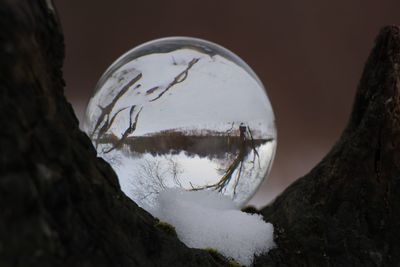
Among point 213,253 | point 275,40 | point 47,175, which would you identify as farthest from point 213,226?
point 275,40

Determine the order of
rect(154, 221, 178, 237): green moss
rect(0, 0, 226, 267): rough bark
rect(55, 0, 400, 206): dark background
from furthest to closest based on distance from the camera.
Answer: rect(55, 0, 400, 206): dark background < rect(154, 221, 178, 237): green moss < rect(0, 0, 226, 267): rough bark

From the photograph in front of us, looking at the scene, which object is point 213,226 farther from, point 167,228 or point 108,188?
point 108,188

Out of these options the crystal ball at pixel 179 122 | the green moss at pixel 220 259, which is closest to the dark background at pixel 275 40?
the crystal ball at pixel 179 122

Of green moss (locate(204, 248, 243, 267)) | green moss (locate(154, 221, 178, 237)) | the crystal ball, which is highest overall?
the crystal ball

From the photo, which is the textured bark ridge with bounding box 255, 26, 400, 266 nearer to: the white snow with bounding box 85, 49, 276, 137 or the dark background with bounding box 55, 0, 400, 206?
the white snow with bounding box 85, 49, 276, 137

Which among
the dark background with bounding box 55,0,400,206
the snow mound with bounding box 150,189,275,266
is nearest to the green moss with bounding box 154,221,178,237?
the snow mound with bounding box 150,189,275,266
